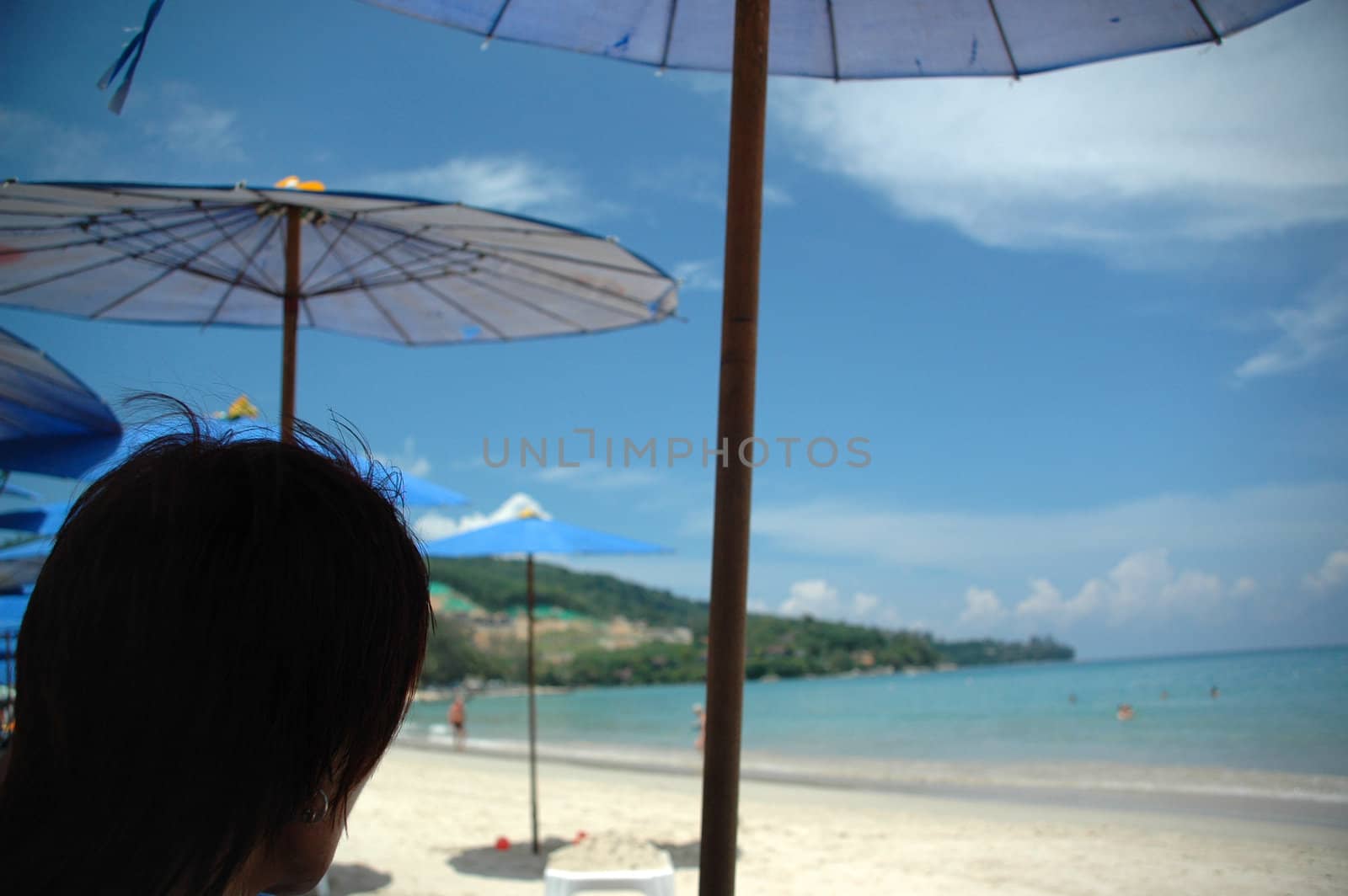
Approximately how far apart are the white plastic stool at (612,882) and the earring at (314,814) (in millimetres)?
3835

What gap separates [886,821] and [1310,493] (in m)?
50.6

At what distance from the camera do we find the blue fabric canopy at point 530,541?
22.5 ft


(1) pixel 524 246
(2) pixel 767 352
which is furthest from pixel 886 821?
(2) pixel 767 352

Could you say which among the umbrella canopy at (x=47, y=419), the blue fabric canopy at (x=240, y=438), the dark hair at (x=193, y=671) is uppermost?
the umbrella canopy at (x=47, y=419)

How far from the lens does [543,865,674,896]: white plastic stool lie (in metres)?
3.96

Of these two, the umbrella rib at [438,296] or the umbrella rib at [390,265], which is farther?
the umbrella rib at [438,296]

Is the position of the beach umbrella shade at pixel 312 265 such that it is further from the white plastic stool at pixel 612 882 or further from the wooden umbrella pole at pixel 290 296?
the white plastic stool at pixel 612 882

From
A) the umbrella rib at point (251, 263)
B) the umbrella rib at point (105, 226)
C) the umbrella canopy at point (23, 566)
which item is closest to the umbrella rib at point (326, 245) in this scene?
the umbrella rib at point (251, 263)

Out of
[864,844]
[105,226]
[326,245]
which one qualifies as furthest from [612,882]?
[864,844]

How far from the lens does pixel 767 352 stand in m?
70.2

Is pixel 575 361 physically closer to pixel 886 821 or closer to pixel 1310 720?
pixel 1310 720

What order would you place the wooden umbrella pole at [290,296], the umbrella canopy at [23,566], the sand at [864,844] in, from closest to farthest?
the wooden umbrella pole at [290,296], the umbrella canopy at [23,566], the sand at [864,844]

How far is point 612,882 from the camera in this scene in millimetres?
3947

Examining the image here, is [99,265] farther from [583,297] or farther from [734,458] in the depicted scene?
[734,458]
